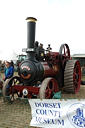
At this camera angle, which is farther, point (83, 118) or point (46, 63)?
point (46, 63)

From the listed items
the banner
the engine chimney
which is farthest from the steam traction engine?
the banner

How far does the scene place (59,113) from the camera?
252 cm

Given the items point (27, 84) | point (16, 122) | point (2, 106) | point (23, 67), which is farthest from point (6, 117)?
point (23, 67)

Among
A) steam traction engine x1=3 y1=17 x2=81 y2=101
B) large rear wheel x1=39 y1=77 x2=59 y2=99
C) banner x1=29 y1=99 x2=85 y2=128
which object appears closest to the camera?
banner x1=29 y1=99 x2=85 y2=128

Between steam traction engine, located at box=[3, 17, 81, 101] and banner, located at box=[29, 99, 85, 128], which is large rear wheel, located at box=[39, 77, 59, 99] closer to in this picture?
steam traction engine, located at box=[3, 17, 81, 101]

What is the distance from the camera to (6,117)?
3.38m

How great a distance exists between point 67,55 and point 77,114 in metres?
4.06

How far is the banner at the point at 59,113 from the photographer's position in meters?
2.37

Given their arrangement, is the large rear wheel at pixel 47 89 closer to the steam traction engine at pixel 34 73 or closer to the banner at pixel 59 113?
the steam traction engine at pixel 34 73

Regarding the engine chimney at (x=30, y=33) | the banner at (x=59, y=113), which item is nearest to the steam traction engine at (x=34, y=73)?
the engine chimney at (x=30, y=33)

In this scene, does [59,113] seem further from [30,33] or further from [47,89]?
[30,33]

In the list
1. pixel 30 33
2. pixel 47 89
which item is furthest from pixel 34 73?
pixel 30 33

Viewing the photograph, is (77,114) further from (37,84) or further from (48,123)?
(37,84)

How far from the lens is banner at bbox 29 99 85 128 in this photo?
7.76 ft
